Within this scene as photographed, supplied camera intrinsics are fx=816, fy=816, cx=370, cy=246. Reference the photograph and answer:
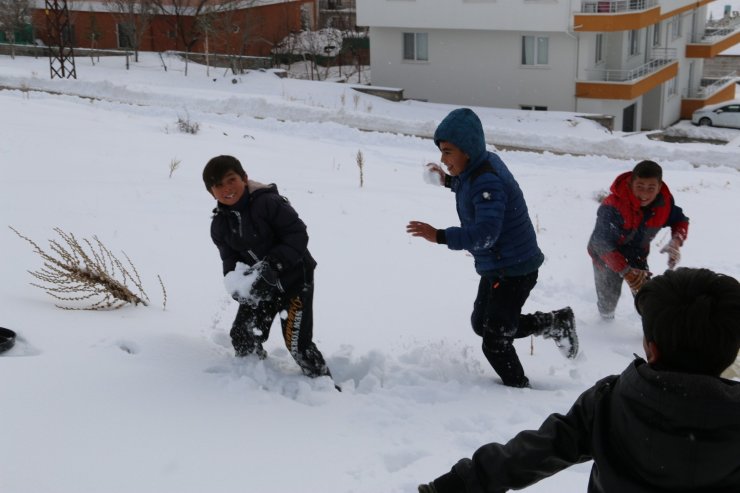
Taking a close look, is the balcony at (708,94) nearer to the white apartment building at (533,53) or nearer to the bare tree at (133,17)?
the white apartment building at (533,53)

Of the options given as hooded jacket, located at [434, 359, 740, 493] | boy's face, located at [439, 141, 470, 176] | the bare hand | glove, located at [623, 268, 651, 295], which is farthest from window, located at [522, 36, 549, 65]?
hooded jacket, located at [434, 359, 740, 493]

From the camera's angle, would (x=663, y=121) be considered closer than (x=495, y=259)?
No

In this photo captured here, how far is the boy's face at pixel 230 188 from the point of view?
14.0ft

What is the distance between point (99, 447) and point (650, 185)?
3.84 metres

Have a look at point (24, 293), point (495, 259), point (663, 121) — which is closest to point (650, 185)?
point (495, 259)

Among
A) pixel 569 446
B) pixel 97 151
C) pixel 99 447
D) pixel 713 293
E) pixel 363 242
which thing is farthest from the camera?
pixel 97 151

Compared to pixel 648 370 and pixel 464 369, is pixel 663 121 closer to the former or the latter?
pixel 464 369

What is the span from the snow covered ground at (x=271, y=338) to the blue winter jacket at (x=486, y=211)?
776 millimetres

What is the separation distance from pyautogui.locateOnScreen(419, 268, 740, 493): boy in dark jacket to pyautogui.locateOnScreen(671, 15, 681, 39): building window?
38133mm

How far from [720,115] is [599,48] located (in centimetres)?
661

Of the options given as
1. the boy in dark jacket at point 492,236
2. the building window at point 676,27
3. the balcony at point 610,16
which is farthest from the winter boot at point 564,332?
the building window at point 676,27

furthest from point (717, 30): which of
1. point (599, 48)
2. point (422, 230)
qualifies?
point (422, 230)

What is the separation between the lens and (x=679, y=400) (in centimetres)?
200

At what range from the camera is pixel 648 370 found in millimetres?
2082
